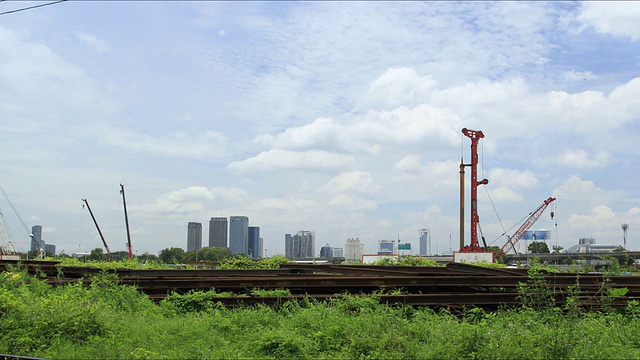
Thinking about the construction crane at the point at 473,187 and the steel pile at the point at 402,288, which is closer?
the steel pile at the point at 402,288

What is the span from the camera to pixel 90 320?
30.5 feet

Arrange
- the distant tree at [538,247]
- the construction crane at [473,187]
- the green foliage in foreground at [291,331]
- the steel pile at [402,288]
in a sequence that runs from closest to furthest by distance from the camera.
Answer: the green foliage in foreground at [291,331], the steel pile at [402,288], the construction crane at [473,187], the distant tree at [538,247]

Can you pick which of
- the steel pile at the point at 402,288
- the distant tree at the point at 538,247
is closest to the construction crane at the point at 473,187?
the steel pile at the point at 402,288

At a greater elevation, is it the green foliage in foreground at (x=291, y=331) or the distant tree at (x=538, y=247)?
the green foliage in foreground at (x=291, y=331)

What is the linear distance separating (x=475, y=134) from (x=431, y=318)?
46598 mm

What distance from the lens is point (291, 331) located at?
9094mm

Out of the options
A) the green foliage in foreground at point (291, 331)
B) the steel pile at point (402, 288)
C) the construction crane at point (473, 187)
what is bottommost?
the green foliage in foreground at point (291, 331)

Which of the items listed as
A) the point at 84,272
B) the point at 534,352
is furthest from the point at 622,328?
the point at 84,272

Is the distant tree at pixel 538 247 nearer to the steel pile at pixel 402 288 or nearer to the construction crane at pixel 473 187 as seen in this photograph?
the construction crane at pixel 473 187

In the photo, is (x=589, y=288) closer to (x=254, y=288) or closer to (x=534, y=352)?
(x=534, y=352)

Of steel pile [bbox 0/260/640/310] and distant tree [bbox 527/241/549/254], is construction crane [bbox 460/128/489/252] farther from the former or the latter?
distant tree [bbox 527/241/549/254]

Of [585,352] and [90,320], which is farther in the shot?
[90,320]

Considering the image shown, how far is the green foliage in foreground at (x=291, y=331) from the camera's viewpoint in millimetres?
7879

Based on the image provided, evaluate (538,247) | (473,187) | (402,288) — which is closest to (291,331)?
(402,288)
